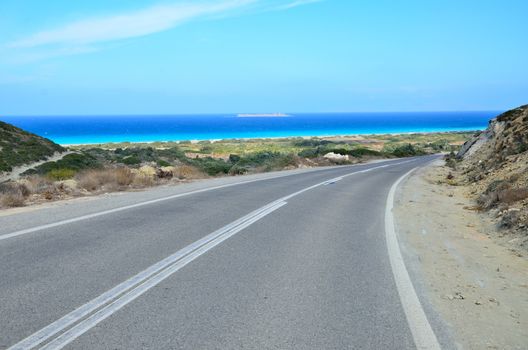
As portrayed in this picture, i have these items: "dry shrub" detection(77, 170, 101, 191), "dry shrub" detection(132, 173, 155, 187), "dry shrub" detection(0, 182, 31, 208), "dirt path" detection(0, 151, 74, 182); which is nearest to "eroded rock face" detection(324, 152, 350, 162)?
"dirt path" detection(0, 151, 74, 182)

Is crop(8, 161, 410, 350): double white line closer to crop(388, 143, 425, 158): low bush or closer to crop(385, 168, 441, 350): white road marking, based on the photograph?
crop(385, 168, 441, 350): white road marking

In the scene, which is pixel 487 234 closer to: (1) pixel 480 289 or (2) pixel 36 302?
(1) pixel 480 289

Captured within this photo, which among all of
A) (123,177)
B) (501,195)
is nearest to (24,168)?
(123,177)

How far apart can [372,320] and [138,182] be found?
14222 mm

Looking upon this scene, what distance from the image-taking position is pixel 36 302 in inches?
201

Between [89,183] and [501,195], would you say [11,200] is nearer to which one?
[89,183]

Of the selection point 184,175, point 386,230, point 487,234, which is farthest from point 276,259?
point 184,175

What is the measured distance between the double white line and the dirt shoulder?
308 centimetres

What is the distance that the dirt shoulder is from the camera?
5043 mm

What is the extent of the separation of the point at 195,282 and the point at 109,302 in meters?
1.13

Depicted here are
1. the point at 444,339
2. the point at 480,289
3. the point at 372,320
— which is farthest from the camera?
the point at 480,289

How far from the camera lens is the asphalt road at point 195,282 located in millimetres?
4480

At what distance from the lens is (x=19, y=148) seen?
44656mm

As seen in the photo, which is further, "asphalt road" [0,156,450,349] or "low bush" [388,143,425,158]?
"low bush" [388,143,425,158]
